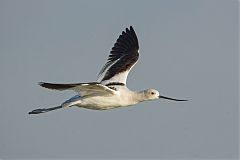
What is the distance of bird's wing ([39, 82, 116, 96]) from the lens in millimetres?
12789

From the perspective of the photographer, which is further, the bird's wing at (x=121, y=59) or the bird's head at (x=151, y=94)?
the bird's wing at (x=121, y=59)

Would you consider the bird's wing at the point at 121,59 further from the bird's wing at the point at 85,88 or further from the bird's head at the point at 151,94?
the bird's wing at the point at 85,88

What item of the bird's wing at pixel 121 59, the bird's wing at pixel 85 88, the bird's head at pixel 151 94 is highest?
the bird's wing at pixel 121 59

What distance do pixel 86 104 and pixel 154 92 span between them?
184 cm

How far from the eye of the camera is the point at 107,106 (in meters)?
14.8

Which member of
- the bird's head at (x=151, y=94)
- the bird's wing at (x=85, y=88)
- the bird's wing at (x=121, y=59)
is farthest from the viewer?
the bird's wing at (x=121, y=59)

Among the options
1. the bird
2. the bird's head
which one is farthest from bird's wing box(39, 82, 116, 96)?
the bird's head

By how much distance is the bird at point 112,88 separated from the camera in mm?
13969

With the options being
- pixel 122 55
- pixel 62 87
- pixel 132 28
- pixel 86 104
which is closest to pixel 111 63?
pixel 122 55

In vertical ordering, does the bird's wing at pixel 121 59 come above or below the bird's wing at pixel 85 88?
above

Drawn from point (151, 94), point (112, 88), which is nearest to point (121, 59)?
point (151, 94)

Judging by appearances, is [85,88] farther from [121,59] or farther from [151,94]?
[121,59]

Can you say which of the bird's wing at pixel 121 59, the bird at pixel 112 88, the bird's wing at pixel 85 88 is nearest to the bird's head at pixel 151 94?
the bird at pixel 112 88

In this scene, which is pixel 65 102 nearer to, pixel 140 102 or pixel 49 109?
pixel 49 109
